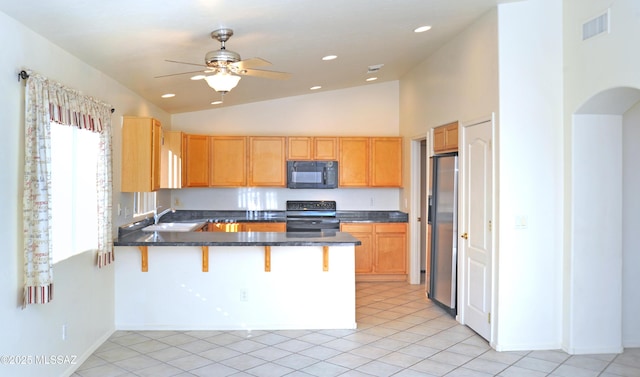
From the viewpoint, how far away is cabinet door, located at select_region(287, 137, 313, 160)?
7.36 metres

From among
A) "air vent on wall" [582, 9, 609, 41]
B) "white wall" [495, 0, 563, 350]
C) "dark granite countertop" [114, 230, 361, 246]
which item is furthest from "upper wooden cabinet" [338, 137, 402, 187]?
"air vent on wall" [582, 9, 609, 41]

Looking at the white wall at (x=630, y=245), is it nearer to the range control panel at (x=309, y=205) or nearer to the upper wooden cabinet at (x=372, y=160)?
the upper wooden cabinet at (x=372, y=160)

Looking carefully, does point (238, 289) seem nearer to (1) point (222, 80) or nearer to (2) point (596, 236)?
(1) point (222, 80)

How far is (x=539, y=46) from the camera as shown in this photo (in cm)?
420

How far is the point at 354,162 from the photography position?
7422 mm

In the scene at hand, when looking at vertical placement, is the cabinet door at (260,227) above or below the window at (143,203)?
below

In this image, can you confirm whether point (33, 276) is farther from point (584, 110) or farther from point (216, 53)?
point (584, 110)

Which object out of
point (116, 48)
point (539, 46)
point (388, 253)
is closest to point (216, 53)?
point (116, 48)

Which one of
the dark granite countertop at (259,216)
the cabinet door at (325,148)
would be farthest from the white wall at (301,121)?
the cabinet door at (325,148)

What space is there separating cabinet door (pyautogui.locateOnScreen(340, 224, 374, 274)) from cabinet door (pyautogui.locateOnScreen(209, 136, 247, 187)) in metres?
1.75

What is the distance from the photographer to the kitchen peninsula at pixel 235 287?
15.7 feet

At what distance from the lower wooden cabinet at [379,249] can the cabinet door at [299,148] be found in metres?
1.21

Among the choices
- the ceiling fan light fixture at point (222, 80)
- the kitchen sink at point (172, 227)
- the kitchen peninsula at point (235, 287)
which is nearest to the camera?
the ceiling fan light fixture at point (222, 80)

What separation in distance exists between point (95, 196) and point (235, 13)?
2084mm
